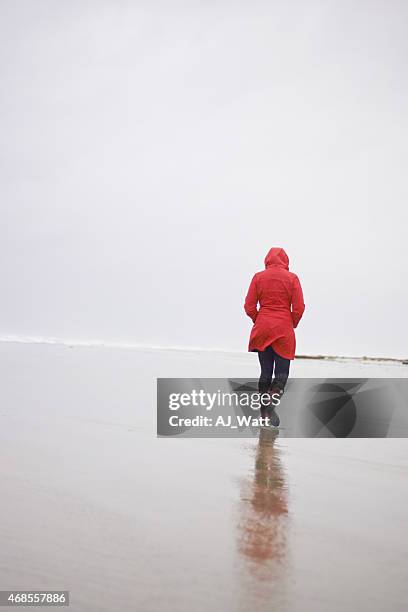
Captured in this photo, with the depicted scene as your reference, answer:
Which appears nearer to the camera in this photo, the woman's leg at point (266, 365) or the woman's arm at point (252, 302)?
the woman's leg at point (266, 365)

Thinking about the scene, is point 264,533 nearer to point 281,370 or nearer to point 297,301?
point 281,370

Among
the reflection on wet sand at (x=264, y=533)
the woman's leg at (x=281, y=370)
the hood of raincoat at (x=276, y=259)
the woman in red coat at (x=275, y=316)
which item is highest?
the hood of raincoat at (x=276, y=259)

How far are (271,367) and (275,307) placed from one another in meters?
0.68

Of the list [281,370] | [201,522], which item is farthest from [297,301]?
[201,522]

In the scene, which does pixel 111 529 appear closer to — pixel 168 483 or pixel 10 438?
pixel 168 483

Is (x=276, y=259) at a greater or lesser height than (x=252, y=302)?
greater

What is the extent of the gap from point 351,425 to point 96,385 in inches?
189

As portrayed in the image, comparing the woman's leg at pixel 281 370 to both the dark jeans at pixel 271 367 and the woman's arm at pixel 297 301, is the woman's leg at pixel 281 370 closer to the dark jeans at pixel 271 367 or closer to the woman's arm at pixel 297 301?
the dark jeans at pixel 271 367

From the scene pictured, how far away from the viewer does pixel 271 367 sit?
246 inches

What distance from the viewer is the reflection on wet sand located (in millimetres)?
1763

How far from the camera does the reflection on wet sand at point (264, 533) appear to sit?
5.78ft

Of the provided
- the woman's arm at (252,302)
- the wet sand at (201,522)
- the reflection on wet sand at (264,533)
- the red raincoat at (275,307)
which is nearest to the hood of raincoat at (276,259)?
the red raincoat at (275,307)

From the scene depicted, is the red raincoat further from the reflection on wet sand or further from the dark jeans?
the reflection on wet sand

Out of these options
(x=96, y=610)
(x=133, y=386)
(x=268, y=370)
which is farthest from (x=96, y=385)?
(x=96, y=610)
